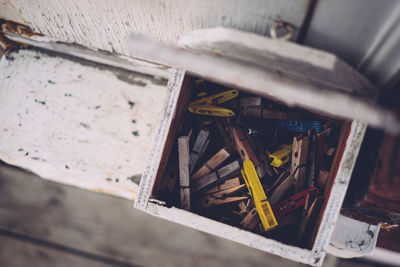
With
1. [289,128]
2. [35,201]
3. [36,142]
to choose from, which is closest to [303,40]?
[289,128]

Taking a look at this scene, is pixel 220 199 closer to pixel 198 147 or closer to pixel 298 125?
pixel 198 147

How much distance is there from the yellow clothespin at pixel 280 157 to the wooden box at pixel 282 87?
250 mm

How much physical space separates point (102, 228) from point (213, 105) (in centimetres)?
179

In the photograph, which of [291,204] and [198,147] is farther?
[198,147]

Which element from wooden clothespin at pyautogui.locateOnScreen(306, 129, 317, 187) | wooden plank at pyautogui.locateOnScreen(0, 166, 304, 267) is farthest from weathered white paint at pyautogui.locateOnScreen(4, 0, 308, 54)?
wooden plank at pyautogui.locateOnScreen(0, 166, 304, 267)

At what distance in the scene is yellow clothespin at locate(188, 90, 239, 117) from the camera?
137 cm

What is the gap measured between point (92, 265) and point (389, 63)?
268 cm

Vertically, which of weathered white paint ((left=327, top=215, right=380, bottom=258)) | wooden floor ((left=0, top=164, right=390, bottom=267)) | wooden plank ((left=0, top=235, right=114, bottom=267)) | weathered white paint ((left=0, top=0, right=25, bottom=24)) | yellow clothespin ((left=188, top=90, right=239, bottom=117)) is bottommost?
wooden plank ((left=0, top=235, right=114, bottom=267))

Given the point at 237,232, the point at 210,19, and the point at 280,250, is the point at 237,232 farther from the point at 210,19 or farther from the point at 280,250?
the point at 210,19

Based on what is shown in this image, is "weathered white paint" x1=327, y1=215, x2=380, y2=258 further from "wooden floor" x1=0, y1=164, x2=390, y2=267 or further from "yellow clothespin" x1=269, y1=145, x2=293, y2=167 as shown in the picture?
"wooden floor" x1=0, y1=164, x2=390, y2=267

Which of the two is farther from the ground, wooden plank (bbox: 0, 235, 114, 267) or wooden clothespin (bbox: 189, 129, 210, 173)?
wooden clothespin (bbox: 189, 129, 210, 173)

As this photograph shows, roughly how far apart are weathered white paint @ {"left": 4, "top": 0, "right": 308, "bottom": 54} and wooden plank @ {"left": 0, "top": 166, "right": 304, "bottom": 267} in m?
1.55

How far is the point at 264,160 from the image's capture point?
4.47ft

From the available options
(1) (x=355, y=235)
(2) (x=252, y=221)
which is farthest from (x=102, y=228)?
(1) (x=355, y=235)
